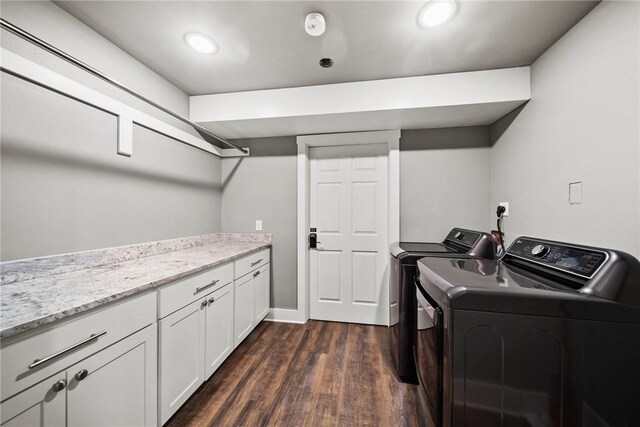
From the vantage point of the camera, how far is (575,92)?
142 cm

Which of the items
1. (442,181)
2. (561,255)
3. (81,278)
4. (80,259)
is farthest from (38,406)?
(442,181)

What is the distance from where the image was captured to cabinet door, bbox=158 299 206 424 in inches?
51.6

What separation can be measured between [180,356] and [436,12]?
2.43 meters

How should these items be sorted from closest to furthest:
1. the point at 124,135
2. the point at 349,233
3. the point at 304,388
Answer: the point at 124,135 < the point at 304,388 < the point at 349,233

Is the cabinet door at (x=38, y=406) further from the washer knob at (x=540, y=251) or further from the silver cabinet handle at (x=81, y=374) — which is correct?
the washer knob at (x=540, y=251)

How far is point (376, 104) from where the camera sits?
2.07m

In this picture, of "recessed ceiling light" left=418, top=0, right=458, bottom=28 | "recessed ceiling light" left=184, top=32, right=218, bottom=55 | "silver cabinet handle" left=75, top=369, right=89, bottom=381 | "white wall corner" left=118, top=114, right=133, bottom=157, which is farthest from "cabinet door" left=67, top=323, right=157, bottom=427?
"recessed ceiling light" left=418, top=0, right=458, bottom=28

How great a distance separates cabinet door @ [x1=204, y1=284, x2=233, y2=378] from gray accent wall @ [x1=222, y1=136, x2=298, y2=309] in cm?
91

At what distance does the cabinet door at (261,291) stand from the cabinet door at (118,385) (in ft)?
3.98

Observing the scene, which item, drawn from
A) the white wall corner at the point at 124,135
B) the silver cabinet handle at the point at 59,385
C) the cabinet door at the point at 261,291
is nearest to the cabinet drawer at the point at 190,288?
the silver cabinet handle at the point at 59,385

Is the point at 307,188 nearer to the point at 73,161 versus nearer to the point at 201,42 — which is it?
the point at 201,42

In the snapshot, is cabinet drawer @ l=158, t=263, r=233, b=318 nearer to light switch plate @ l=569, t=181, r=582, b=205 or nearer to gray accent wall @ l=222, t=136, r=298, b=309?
gray accent wall @ l=222, t=136, r=298, b=309

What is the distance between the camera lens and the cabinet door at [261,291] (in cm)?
245

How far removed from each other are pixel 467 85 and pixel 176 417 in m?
3.07
